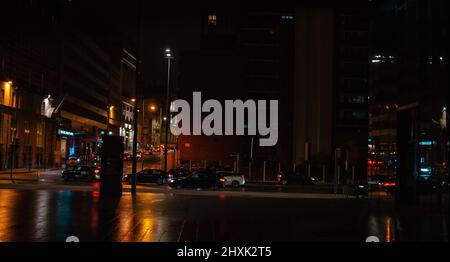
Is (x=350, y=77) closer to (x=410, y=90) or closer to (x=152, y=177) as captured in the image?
(x=152, y=177)

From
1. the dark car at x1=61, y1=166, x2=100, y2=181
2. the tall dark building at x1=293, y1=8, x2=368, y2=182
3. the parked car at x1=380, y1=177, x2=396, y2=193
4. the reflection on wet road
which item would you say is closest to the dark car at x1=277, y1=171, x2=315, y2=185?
the parked car at x1=380, y1=177, x2=396, y2=193

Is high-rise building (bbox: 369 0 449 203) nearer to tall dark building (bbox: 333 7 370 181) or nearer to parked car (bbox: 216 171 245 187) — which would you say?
parked car (bbox: 216 171 245 187)

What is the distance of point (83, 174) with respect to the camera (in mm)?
46594

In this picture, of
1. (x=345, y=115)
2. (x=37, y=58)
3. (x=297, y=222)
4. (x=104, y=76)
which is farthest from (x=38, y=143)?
(x=297, y=222)

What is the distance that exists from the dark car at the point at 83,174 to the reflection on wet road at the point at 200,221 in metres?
22.4

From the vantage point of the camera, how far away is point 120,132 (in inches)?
6348

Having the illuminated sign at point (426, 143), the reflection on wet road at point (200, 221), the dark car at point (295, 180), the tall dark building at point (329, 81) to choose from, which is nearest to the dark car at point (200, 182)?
the dark car at point (295, 180)

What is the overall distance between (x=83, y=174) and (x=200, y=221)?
30842 millimetres

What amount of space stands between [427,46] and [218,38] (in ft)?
315

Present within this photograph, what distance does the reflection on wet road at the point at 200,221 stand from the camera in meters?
14.3

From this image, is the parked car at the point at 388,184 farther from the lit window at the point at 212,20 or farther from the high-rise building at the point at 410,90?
the lit window at the point at 212,20

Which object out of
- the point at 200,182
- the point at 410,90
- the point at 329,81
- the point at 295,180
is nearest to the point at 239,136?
the point at 329,81

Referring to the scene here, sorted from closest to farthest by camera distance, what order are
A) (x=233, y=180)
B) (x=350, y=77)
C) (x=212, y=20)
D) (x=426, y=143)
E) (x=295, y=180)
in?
(x=426, y=143)
(x=233, y=180)
(x=295, y=180)
(x=350, y=77)
(x=212, y=20)

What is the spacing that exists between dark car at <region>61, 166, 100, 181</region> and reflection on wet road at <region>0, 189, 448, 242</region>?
2243 centimetres
